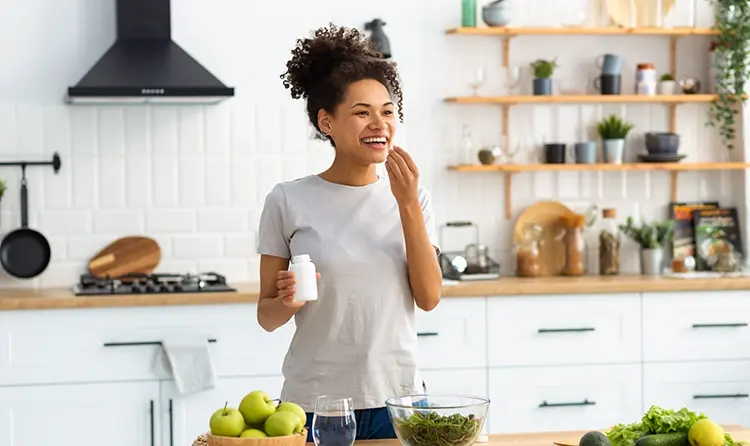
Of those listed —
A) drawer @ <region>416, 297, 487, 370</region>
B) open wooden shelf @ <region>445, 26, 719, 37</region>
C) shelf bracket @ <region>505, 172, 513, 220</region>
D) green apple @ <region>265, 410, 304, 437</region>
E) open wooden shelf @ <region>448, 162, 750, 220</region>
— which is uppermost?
open wooden shelf @ <region>445, 26, 719, 37</region>

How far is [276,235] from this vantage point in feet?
8.76

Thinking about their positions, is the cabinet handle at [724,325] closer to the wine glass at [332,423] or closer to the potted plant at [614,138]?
the potted plant at [614,138]

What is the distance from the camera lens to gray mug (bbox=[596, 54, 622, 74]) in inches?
205

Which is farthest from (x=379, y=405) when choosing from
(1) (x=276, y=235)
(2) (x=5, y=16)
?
(2) (x=5, y=16)

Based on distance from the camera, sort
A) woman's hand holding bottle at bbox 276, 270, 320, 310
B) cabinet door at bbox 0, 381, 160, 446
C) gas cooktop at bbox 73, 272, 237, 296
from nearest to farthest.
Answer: woman's hand holding bottle at bbox 276, 270, 320, 310 → cabinet door at bbox 0, 381, 160, 446 → gas cooktop at bbox 73, 272, 237, 296

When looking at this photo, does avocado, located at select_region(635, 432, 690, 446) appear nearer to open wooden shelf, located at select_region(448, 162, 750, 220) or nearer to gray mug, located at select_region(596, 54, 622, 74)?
open wooden shelf, located at select_region(448, 162, 750, 220)

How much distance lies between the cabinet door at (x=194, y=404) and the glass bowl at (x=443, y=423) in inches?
93.7

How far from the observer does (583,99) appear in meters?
5.20

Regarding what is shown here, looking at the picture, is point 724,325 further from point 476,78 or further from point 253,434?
point 253,434

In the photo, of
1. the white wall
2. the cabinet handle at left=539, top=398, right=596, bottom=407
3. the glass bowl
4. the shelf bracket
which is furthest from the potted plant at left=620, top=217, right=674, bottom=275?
the glass bowl

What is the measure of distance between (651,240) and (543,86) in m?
0.83

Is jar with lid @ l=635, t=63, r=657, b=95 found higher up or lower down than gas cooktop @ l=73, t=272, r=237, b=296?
higher up

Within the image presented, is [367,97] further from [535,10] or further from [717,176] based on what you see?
[717,176]

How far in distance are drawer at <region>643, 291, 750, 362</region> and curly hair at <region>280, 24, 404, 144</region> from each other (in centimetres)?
228
